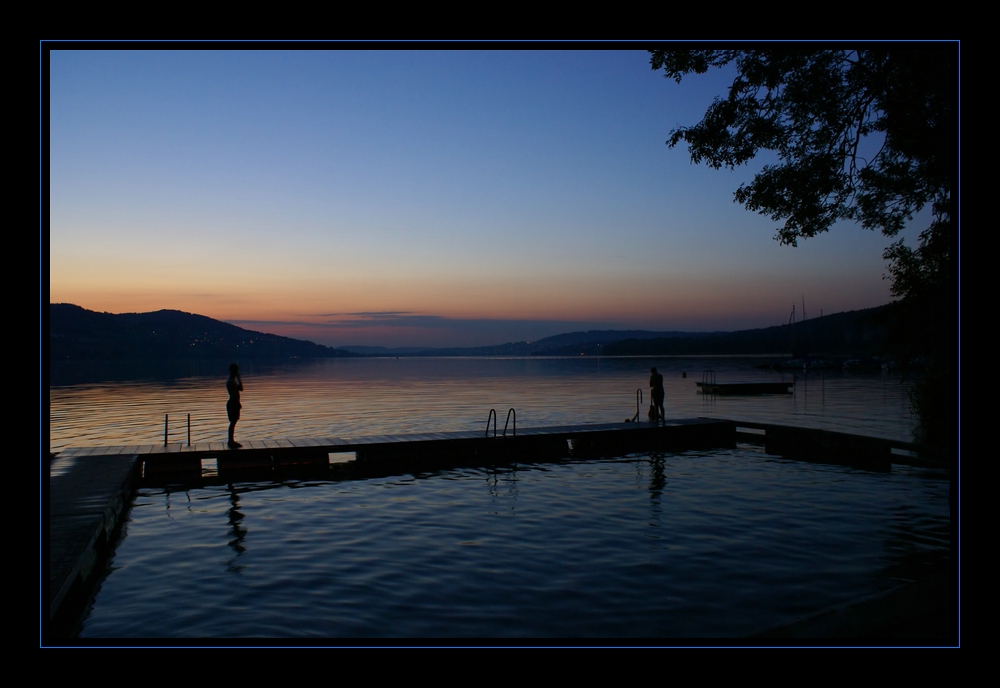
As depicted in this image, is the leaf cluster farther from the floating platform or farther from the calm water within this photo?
the floating platform

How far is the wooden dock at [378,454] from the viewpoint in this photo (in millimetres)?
12922

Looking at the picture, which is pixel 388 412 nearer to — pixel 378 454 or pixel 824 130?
pixel 378 454

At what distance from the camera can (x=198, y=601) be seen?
9.23m

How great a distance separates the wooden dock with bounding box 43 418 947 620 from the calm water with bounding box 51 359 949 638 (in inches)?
33.3

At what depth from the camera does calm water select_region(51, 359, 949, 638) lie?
28.3 feet

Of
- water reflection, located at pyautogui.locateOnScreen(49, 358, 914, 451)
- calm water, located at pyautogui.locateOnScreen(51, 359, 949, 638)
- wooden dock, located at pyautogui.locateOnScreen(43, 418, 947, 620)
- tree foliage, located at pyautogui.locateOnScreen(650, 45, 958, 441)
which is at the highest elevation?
tree foliage, located at pyautogui.locateOnScreen(650, 45, 958, 441)

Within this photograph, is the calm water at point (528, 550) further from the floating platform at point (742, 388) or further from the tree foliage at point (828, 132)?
the floating platform at point (742, 388)

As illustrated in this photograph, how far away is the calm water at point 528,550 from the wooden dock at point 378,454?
0.84 meters

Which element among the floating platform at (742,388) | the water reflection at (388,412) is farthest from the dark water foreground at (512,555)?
the floating platform at (742,388)

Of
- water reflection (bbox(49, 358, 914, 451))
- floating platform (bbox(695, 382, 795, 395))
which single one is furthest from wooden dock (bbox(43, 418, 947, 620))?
floating platform (bbox(695, 382, 795, 395))

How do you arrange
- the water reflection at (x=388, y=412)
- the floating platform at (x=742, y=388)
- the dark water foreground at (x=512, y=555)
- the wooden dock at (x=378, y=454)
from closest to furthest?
the dark water foreground at (x=512, y=555), the wooden dock at (x=378, y=454), the water reflection at (x=388, y=412), the floating platform at (x=742, y=388)
